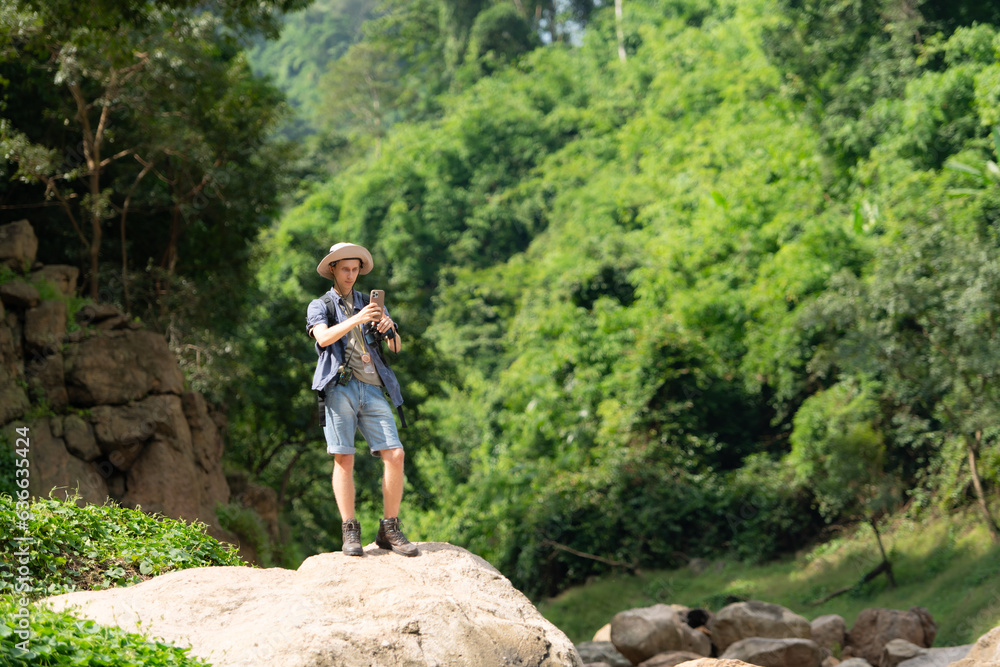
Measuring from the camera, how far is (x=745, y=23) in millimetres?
34781

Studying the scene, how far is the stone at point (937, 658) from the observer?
10365mm

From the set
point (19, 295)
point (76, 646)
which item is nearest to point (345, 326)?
point (76, 646)

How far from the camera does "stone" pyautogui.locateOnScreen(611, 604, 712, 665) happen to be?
11859mm

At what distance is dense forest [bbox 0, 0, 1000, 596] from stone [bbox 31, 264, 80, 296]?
913 mm

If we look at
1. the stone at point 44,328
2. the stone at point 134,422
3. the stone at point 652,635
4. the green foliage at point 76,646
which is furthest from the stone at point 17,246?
the stone at point 652,635

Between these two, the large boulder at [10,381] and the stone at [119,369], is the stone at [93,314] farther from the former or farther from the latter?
the large boulder at [10,381]

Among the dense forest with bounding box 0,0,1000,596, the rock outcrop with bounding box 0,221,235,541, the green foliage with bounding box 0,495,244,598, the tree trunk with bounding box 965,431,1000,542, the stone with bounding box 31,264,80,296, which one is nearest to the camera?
the green foliage with bounding box 0,495,244,598

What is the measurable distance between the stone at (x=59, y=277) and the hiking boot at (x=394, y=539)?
21.9 ft

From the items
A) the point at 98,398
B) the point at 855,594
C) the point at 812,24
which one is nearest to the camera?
the point at 98,398

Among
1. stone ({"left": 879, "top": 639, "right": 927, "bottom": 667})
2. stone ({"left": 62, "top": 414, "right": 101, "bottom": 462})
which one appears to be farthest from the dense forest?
stone ({"left": 879, "top": 639, "right": 927, "bottom": 667})

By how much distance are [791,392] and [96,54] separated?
15982mm

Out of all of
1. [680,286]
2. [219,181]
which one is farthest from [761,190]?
[219,181]

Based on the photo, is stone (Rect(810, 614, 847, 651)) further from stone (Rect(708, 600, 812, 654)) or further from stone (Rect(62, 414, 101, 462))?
stone (Rect(62, 414, 101, 462))

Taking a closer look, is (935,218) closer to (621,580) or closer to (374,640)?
(621,580)
